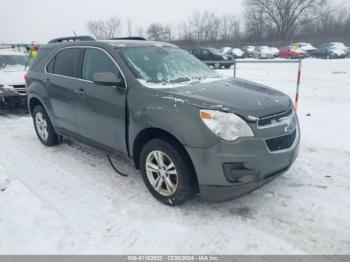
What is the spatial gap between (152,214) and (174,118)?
3.66 ft

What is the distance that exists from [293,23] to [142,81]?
7108 centimetres

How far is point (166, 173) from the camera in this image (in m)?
3.28

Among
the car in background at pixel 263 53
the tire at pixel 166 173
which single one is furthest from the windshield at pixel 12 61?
the car in background at pixel 263 53

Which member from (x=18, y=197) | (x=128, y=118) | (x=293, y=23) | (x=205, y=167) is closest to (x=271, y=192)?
(x=205, y=167)

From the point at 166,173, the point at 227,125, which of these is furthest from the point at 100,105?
the point at 227,125

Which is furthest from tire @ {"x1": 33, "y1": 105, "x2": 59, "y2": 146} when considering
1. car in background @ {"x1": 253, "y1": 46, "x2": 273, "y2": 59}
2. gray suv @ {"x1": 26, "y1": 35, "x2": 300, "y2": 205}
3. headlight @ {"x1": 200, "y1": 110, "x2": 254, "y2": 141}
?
car in background @ {"x1": 253, "y1": 46, "x2": 273, "y2": 59}

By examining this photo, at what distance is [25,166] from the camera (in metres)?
4.60

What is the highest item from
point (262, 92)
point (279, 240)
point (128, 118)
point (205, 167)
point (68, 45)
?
point (68, 45)

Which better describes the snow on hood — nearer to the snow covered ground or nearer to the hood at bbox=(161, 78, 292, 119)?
the snow covered ground

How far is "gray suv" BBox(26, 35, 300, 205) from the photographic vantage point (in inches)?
113

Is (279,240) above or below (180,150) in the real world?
below

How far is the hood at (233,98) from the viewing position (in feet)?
9.63

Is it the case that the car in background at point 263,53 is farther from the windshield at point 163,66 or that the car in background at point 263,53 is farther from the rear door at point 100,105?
the rear door at point 100,105

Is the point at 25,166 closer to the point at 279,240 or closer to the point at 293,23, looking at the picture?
the point at 279,240
